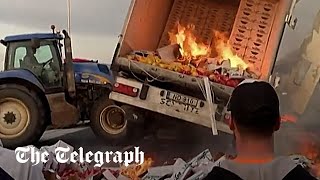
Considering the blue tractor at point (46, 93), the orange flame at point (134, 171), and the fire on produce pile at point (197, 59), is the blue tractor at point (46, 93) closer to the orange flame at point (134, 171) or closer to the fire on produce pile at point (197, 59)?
the fire on produce pile at point (197, 59)

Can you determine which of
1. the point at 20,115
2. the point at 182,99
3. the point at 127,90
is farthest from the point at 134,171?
the point at 20,115

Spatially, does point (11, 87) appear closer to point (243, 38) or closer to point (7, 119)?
point (7, 119)

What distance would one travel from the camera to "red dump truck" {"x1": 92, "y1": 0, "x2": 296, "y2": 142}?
587cm

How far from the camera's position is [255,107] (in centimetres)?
186

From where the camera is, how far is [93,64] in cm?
947

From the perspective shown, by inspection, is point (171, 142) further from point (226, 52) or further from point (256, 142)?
point (256, 142)

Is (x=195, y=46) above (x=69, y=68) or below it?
above

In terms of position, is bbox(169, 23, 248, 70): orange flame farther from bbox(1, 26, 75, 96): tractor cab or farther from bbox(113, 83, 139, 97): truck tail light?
bbox(1, 26, 75, 96): tractor cab

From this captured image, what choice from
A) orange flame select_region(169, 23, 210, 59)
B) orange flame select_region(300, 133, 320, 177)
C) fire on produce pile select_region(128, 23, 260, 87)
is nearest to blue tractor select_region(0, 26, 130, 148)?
orange flame select_region(169, 23, 210, 59)

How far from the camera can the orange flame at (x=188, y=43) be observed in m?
6.82

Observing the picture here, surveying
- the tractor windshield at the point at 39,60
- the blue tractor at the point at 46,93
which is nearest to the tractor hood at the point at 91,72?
the blue tractor at the point at 46,93

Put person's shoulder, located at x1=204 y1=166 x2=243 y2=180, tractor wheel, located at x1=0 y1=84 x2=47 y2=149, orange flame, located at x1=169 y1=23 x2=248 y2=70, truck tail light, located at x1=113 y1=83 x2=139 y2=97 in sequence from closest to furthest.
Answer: person's shoulder, located at x1=204 y1=166 x2=243 y2=180, truck tail light, located at x1=113 y1=83 x2=139 y2=97, orange flame, located at x1=169 y1=23 x2=248 y2=70, tractor wheel, located at x1=0 y1=84 x2=47 y2=149

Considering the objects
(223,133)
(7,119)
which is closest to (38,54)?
(7,119)

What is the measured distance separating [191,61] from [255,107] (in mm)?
4546
